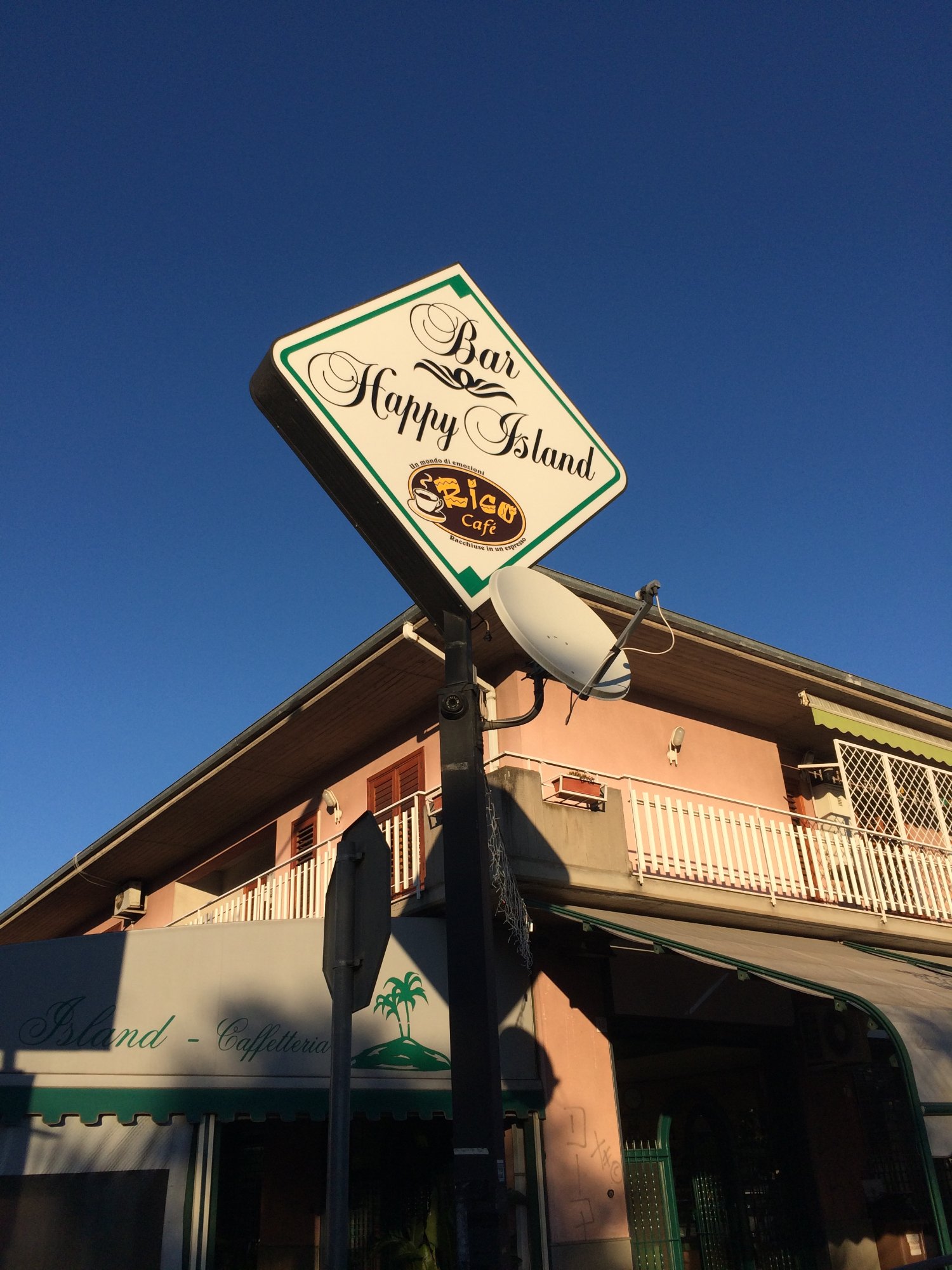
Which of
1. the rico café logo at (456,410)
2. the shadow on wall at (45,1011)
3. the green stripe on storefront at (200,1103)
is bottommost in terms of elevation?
the green stripe on storefront at (200,1103)

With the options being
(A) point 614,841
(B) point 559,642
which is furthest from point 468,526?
(A) point 614,841

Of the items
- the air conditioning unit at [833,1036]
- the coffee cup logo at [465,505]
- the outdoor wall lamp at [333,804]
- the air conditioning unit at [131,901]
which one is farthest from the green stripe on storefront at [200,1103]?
the air conditioning unit at [131,901]

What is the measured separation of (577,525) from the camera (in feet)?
18.6

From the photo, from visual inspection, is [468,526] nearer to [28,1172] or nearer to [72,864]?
[28,1172]

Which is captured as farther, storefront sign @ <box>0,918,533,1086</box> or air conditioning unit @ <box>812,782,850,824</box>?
air conditioning unit @ <box>812,782,850,824</box>

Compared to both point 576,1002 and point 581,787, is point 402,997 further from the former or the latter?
point 581,787

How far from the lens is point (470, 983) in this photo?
12.2 feet

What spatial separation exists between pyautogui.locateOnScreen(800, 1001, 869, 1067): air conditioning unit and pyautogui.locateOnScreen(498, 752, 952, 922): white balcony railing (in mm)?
1233

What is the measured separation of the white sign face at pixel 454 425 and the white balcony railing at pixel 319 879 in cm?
476

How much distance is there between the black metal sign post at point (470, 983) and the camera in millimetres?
3381

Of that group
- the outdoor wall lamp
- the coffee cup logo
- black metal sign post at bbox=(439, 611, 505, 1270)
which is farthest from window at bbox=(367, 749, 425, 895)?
black metal sign post at bbox=(439, 611, 505, 1270)

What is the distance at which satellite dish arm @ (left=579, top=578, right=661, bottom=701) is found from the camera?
4.61m

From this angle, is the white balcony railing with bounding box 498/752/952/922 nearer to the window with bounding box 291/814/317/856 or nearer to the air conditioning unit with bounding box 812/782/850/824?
the air conditioning unit with bounding box 812/782/850/824

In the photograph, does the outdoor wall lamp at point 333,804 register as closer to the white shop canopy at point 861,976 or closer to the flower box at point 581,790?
the flower box at point 581,790
